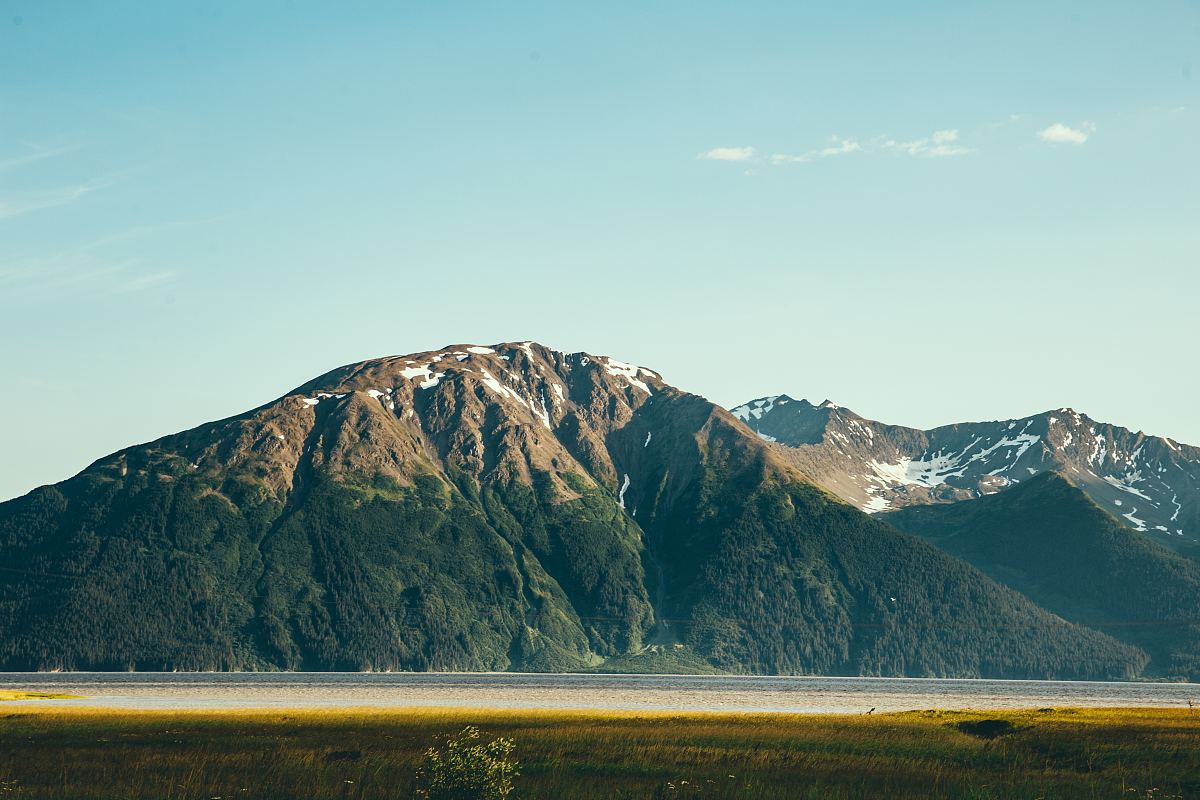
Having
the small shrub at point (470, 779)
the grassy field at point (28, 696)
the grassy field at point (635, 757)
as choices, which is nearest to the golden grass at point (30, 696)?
the grassy field at point (28, 696)

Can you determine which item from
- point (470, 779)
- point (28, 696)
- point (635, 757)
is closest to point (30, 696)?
point (28, 696)

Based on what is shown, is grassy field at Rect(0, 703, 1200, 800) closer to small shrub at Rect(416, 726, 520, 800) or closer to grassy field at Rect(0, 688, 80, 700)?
small shrub at Rect(416, 726, 520, 800)

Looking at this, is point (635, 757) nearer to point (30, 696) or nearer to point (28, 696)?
point (28, 696)

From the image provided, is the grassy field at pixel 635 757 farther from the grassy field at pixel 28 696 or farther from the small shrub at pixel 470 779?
the grassy field at pixel 28 696

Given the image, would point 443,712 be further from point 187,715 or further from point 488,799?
point 488,799

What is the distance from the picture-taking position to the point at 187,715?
11375cm

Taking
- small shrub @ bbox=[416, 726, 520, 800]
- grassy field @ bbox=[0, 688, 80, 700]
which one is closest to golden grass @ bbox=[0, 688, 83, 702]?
grassy field @ bbox=[0, 688, 80, 700]

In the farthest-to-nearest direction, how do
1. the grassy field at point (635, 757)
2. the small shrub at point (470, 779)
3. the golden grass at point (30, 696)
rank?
1. the golden grass at point (30, 696)
2. the grassy field at point (635, 757)
3. the small shrub at point (470, 779)

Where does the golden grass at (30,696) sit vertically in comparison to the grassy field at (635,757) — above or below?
below

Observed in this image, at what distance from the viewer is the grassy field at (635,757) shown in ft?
183

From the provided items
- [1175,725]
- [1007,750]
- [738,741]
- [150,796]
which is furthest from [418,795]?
[1175,725]

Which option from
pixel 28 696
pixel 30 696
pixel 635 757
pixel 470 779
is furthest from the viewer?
pixel 30 696

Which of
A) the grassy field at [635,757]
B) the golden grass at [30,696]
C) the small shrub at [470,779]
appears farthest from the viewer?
the golden grass at [30,696]

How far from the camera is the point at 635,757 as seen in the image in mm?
70625
